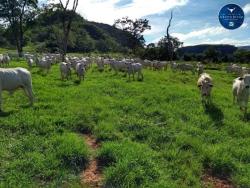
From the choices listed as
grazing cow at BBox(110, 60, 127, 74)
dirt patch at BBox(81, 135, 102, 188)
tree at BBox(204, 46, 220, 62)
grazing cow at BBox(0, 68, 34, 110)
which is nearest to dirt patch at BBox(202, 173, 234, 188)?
dirt patch at BBox(81, 135, 102, 188)

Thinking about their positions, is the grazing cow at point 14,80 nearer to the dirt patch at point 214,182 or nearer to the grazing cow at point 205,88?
the grazing cow at point 205,88

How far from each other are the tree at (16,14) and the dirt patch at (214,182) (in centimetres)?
5631

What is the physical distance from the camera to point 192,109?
16.0 m

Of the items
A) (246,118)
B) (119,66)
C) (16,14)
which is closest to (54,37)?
(16,14)

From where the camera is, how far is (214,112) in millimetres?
15859

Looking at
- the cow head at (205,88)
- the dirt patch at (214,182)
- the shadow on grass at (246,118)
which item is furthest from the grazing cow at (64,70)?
the dirt patch at (214,182)

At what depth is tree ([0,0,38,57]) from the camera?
62531 mm

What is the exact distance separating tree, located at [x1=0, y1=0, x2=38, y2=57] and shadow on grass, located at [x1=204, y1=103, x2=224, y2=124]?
49933 mm

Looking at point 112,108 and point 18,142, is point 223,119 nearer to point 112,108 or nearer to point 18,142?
point 112,108

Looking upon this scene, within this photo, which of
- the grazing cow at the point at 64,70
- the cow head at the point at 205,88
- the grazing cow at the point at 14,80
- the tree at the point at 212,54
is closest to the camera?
the grazing cow at the point at 14,80

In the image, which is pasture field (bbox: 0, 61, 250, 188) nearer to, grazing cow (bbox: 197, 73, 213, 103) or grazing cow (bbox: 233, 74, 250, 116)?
grazing cow (bbox: 233, 74, 250, 116)

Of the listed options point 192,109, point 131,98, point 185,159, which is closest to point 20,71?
point 131,98

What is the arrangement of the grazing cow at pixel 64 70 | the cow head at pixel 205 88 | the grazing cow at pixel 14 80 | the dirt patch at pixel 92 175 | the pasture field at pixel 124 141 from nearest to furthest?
the dirt patch at pixel 92 175 → the pasture field at pixel 124 141 → the grazing cow at pixel 14 80 → the cow head at pixel 205 88 → the grazing cow at pixel 64 70

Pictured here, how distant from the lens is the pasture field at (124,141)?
914cm
